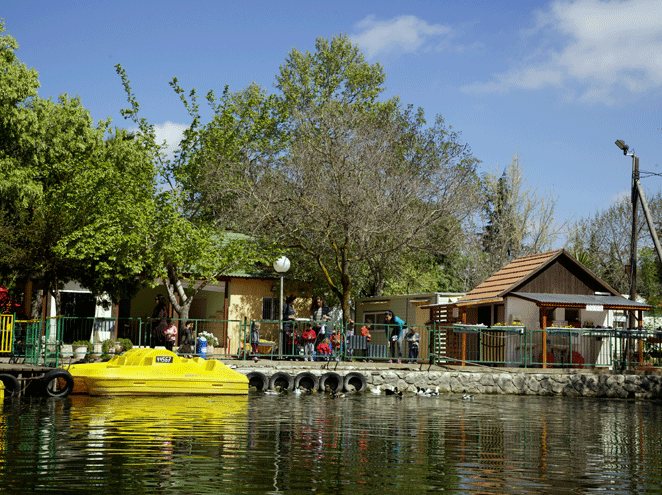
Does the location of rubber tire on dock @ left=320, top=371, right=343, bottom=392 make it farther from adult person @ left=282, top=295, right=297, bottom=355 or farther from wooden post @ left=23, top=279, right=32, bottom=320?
wooden post @ left=23, top=279, right=32, bottom=320

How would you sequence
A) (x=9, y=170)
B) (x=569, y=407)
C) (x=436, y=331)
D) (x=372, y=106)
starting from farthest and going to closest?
(x=372, y=106) < (x=9, y=170) < (x=436, y=331) < (x=569, y=407)

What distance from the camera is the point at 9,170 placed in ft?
113

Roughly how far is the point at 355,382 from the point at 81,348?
8.15 meters

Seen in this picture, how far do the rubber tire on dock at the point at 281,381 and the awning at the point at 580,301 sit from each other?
9.11 meters

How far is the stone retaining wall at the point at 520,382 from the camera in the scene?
27094 millimetres

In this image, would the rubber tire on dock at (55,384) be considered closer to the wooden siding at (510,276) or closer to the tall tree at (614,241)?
the wooden siding at (510,276)

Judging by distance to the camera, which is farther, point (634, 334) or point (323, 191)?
point (323, 191)

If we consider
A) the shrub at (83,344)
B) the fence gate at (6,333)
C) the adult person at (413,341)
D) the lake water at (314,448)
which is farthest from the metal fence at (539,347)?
the fence gate at (6,333)

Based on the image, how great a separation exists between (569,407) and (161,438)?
13.2 metres

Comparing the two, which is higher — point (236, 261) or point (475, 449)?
point (236, 261)

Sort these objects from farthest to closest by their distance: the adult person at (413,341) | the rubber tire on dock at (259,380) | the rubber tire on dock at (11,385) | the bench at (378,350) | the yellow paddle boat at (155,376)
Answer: the adult person at (413,341)
the bench at (378,350)
the rubber tire on dock at (259,380)
the yellow paddle boat at (155,376)
the rubber tire on dock at (11,385)

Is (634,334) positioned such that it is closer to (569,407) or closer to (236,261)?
(569,407)

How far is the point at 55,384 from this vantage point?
22469 mm

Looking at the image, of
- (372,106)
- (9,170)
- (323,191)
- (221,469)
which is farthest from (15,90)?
(221,469)
